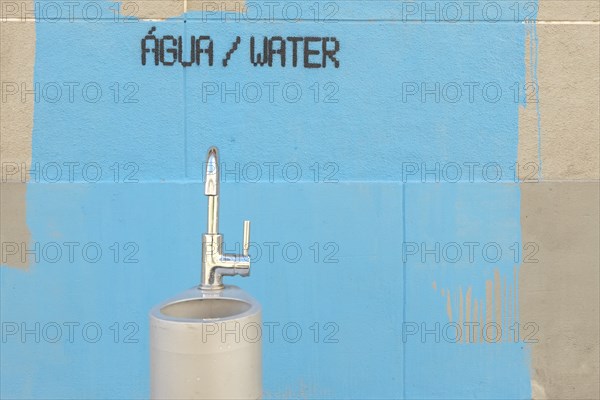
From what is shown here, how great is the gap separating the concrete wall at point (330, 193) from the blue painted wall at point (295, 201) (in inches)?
0.4

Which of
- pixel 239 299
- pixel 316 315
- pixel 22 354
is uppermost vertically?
pixel 239 299

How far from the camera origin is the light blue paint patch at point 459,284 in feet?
11.1

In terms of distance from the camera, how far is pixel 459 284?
135 inches

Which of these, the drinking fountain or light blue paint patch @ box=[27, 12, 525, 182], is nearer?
the drinking fountain

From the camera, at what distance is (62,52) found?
3.37m

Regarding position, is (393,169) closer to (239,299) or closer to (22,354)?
(239,299)

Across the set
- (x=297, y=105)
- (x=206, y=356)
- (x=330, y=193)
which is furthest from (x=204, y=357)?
(x=297, y=105)

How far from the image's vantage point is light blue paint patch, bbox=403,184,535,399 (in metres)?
3.40

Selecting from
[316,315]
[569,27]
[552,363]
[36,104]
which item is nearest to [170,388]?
[316,315]

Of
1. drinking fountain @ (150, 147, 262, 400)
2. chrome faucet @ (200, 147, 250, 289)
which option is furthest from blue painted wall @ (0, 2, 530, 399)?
drinking fountain @ (150, 147, 262, 400)

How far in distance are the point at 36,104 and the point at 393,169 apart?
203cm

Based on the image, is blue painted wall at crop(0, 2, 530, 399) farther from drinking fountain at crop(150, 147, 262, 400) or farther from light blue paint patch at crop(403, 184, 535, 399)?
drinking fountain at crop(150, 147, 262, 400)

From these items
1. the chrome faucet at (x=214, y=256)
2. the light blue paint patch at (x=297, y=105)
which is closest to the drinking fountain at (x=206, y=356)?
the chrome faucet at (x=214, y=256)

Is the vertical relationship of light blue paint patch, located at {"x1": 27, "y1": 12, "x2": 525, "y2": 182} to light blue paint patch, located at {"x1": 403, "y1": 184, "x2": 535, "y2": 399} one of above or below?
above
